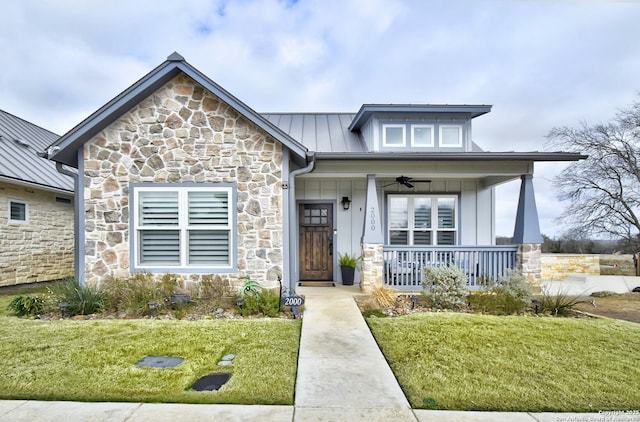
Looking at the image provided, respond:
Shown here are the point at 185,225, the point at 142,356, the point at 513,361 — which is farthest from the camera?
the point at 185,225

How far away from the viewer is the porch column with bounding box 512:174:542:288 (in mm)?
8680

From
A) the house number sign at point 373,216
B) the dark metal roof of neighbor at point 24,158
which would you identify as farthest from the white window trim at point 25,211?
the house number sign at point 373,216

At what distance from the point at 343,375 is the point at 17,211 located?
1096 centimetres

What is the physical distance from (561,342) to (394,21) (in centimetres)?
843

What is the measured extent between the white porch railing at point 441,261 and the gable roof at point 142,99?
3597mm

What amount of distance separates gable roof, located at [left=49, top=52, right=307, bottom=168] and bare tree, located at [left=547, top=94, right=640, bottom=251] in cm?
1535

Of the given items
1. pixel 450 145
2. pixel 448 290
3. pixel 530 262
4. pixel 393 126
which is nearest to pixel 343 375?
pixel 448 290

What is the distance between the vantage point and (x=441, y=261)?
29.5ft

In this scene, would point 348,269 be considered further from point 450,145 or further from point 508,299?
point 450,145

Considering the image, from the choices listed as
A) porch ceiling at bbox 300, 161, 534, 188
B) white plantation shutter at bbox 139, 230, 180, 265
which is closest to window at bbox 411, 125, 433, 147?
porch ceiling at bbox 300, 161, 534, 188

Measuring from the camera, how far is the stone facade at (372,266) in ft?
28.2

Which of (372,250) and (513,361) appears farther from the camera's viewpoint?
(372,250)

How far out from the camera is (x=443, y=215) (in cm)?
1040

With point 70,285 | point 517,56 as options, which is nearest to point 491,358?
point 70,285
